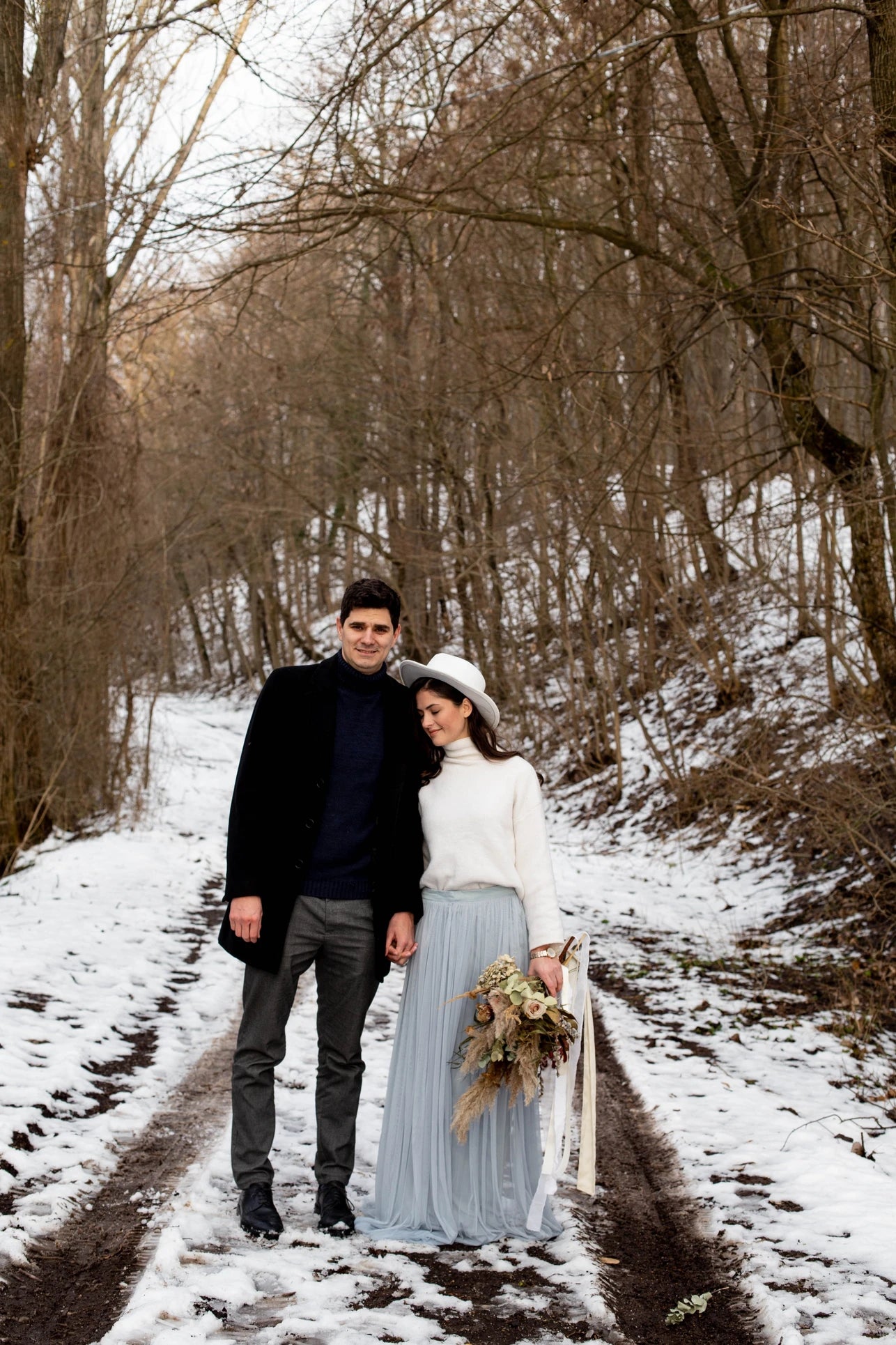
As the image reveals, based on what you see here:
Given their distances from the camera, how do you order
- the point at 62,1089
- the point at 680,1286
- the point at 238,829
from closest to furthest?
the point at 680,1286, the point at 238,829, the point at 62,1089

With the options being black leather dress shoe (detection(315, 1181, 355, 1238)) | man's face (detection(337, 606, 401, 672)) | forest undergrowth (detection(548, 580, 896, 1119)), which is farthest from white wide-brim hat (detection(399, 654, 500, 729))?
forest undergrowth (detection(548, 580, 896, 1119))

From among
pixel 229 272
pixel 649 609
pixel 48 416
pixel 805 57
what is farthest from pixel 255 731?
pixel 649 609

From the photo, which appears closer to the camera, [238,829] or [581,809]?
[238,829]

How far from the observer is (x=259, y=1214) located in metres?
4.07

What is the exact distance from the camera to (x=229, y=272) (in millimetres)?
7977

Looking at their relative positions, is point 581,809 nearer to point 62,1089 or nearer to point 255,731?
point 62,1089

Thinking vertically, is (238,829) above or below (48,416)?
below

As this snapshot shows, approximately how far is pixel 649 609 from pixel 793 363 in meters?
7.88

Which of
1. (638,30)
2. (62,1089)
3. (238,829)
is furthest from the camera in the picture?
(638,30)

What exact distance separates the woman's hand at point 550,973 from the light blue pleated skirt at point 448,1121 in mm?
130

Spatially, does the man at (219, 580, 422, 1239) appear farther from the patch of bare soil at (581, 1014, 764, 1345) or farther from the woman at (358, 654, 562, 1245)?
the patch of bare soil at (581, 1014, 764, 1345)

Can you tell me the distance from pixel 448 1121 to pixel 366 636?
1749 mm

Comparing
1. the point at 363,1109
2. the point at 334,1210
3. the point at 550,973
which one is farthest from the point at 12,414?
the point at 334,1210

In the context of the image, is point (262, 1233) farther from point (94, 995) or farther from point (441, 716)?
point (94, 995)
